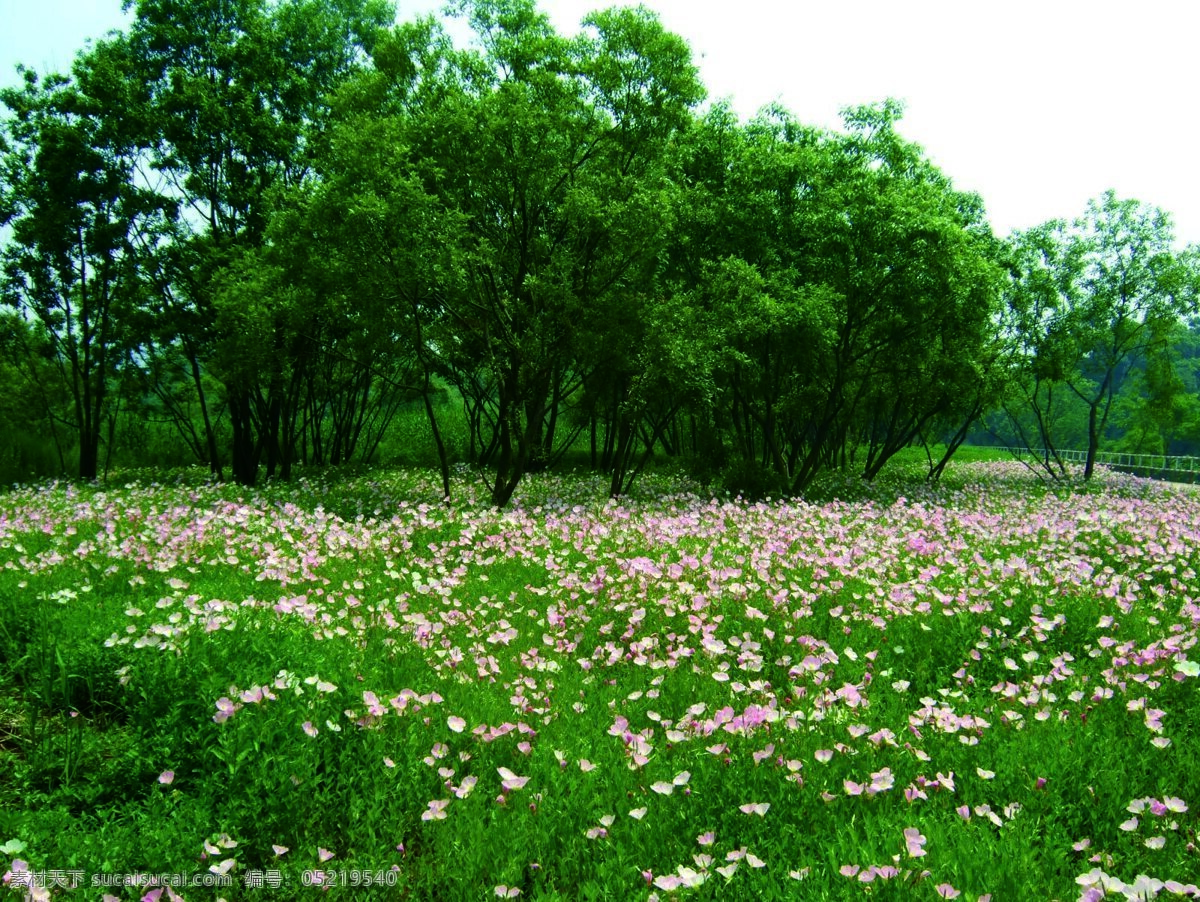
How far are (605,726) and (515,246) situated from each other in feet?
44.6

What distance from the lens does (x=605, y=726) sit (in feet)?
16.0

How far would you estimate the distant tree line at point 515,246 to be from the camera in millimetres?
15289

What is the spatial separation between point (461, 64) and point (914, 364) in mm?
14438

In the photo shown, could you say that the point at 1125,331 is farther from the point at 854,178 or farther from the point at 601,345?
the point at 601,345

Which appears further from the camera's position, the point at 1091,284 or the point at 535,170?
the point at 1091,284

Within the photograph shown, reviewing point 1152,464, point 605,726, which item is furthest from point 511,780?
point 1152,464

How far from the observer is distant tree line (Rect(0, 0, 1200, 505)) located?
15.3m

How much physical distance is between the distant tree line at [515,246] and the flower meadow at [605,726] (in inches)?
335

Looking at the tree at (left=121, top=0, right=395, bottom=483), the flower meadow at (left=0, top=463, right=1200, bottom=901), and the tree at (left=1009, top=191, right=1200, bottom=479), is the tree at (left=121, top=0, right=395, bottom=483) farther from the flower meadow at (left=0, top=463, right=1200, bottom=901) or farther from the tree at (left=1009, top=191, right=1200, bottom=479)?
the tree at (left=1009, top=191, right=1200, bottom=479)

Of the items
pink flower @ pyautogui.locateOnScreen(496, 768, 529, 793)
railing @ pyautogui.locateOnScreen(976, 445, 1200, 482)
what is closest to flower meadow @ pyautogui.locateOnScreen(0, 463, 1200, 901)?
pink flower @ pyautogui.locateOnScreen(496, 768, 529, 793)

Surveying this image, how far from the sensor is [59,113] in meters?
21.9

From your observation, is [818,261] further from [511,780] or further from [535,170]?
[511,780]

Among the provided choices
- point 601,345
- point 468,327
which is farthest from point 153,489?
point 601,345

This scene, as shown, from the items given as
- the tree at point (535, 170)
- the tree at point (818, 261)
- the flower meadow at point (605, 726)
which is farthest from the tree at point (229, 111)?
the flower meadow at point (605, 726)
